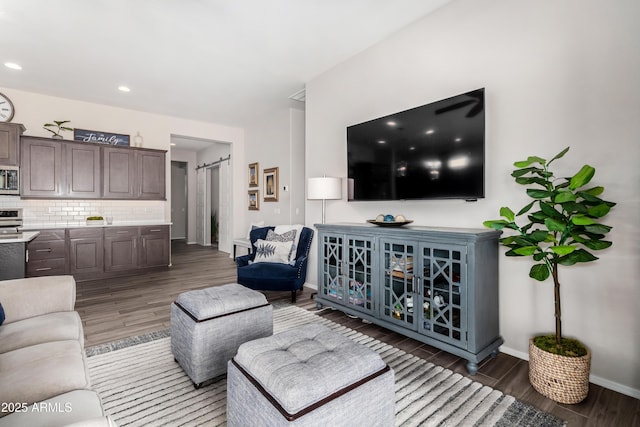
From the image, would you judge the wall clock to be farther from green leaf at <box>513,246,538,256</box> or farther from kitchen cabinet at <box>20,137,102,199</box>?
green leaf at <box>513,246,538,256</box>

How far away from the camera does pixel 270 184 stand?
5.75 m

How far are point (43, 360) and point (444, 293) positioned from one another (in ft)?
7.56

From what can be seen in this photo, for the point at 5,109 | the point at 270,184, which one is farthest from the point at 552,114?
the point at 5,109

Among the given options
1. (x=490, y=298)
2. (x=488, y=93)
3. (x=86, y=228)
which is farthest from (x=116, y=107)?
(x=490, y=298)

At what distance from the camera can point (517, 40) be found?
7.36 ft

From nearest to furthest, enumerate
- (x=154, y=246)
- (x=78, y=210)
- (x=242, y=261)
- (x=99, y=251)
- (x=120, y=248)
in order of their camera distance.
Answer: (x=242, y=261), (x=99, y=251), (x=120, y=248), (x=78, y=210), (x=154, y=246)

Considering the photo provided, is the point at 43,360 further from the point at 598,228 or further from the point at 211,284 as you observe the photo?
the point at 211,284

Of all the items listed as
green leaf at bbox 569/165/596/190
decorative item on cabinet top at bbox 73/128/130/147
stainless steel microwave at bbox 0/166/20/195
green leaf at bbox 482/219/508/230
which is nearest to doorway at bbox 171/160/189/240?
decorative item on cabinet top at bbox 73/128/130/147

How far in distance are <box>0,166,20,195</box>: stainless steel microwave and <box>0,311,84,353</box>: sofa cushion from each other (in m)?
3.75

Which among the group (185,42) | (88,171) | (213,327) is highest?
(185,42)

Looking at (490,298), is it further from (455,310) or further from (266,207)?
(266,207)

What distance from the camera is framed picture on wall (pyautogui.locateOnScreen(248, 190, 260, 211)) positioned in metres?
6.16

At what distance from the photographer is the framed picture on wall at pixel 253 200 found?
20.2ft

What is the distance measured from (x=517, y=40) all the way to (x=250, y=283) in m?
3.35
